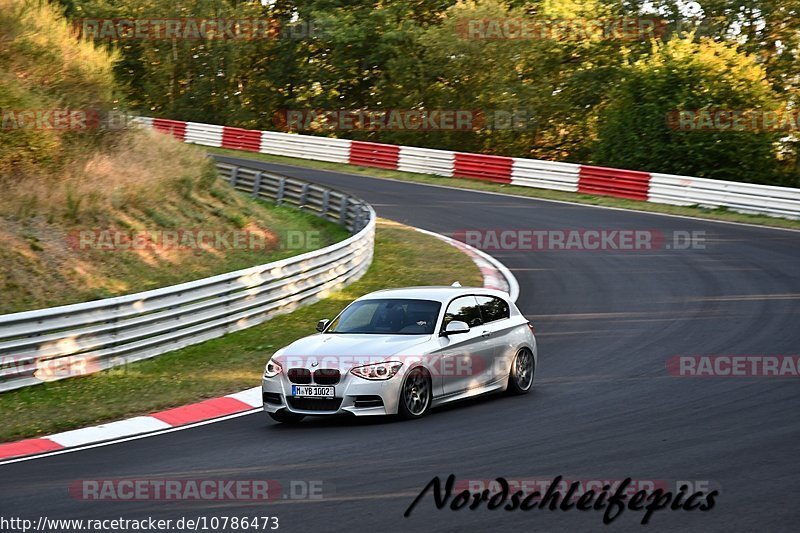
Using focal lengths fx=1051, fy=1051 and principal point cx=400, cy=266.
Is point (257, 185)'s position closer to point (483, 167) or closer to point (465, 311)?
point (483, 167)

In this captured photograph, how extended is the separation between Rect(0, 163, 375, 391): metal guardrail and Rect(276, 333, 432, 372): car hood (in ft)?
13.1

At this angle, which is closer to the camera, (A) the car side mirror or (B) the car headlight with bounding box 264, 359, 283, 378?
(B) the car headlight with bounding box 264, 359, 283, 378

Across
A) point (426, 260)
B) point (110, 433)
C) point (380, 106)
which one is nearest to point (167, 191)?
point (426, 260)

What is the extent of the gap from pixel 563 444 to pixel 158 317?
7805 mm

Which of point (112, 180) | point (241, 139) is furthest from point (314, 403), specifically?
point (241, 139)

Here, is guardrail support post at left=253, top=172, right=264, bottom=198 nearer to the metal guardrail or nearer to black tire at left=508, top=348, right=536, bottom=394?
the metal guardrail

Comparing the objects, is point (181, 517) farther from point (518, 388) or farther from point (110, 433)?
point (518, 388)

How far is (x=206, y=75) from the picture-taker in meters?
55.3

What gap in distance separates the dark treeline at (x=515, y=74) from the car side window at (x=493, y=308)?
80.6 ft

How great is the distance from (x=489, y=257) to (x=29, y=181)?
10.2 m

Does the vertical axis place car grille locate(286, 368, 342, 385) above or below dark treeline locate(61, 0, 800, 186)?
below

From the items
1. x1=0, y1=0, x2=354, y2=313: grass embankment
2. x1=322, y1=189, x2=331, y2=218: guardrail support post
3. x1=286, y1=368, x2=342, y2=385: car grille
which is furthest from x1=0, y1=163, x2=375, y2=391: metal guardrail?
x1=322, y1=189, x2=331, y2=218: guardrail support post

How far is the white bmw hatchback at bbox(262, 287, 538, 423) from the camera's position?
11078 mm

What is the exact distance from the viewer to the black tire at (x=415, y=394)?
11164 mm
